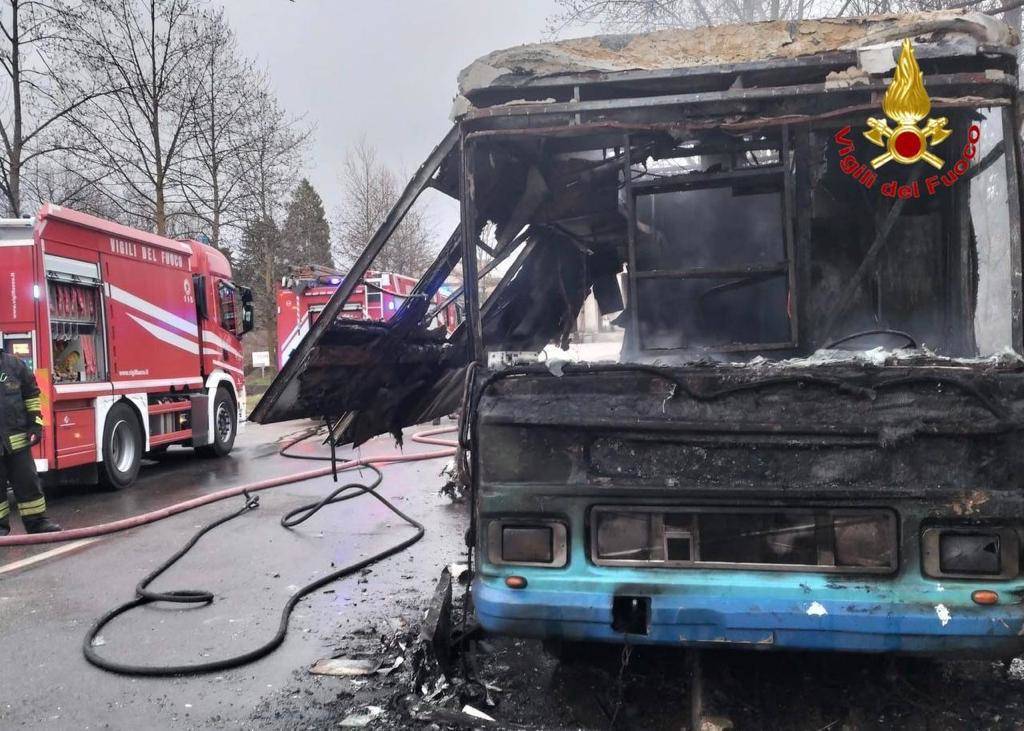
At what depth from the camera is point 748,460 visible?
2576mm

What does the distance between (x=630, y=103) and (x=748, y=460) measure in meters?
1.50

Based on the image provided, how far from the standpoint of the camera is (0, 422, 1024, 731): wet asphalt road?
2.92m

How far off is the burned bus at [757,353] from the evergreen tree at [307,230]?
936 inches

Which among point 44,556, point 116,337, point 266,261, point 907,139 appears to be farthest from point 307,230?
point 907,139

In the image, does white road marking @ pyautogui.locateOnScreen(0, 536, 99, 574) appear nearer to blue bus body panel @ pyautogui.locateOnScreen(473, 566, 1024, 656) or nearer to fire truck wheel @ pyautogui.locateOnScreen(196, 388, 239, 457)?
blue bus body panel @ pyautogui.locateOnScreen(473, 566, 1024, 656)

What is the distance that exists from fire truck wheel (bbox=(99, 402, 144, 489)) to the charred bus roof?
5746 millimetres

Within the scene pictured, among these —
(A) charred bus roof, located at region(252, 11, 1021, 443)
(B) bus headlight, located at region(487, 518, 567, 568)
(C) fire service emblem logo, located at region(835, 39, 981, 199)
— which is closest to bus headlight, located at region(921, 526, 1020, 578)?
(A) charred bus roof, located at region(252, 11, 1021, 443)

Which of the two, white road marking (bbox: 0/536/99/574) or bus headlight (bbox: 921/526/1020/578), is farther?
white road marking (bbox: 0/536/99/574)

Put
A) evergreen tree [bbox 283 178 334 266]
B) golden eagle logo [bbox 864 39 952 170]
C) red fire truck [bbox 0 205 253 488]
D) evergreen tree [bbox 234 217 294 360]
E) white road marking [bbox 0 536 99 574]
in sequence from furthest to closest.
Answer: evergreen tree [bbox 283 178 334 266], evergreen tree [bbox 234 217 294 360], red fire truck [bbox 0 205 253 488], white road marking [bbox 0 536 99 574], golden eagle logo [bbox 864 39 952 170]

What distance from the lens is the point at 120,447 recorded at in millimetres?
8914

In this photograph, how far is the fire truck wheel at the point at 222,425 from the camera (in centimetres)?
1126

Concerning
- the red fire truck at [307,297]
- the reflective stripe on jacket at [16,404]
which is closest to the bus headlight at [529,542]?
the reflective stripe on jacket at [16,404]

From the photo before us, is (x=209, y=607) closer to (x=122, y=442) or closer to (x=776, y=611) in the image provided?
(x=776, y=611)

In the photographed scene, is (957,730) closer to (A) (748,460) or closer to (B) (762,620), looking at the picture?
(B) (762,620)
